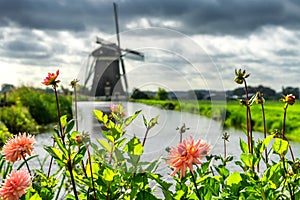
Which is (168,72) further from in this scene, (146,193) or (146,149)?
(146,193)

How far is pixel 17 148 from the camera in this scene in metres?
1.34

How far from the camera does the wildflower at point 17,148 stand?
4.41 feet

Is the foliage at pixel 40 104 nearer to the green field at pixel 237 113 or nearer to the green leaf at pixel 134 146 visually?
the green field at pixel 237 113

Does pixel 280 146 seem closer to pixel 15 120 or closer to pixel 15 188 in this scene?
pixel 15 188

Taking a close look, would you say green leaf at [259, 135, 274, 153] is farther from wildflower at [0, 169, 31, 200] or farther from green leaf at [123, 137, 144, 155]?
wildflower at [0, 169, 31, 200]

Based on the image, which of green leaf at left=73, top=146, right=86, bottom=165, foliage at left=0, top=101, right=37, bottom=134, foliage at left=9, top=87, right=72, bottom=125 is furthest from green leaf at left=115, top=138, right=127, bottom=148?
foliage at left=9, top=87, right=72, bottom=125

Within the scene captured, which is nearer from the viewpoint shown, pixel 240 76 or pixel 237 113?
pixel 240 76

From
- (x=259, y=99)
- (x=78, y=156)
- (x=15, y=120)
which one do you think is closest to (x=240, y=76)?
(x=259, y=99)

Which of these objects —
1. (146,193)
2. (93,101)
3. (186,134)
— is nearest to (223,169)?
(186,134)

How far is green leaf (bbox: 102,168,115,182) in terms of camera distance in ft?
3.74

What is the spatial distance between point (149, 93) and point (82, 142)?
1.18 ft

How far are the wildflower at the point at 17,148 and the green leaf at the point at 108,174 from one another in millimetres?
296

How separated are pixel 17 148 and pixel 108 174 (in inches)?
13.0

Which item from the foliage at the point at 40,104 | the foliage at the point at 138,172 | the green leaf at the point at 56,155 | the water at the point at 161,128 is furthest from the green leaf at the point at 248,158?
the foliage at the point at 40,104
